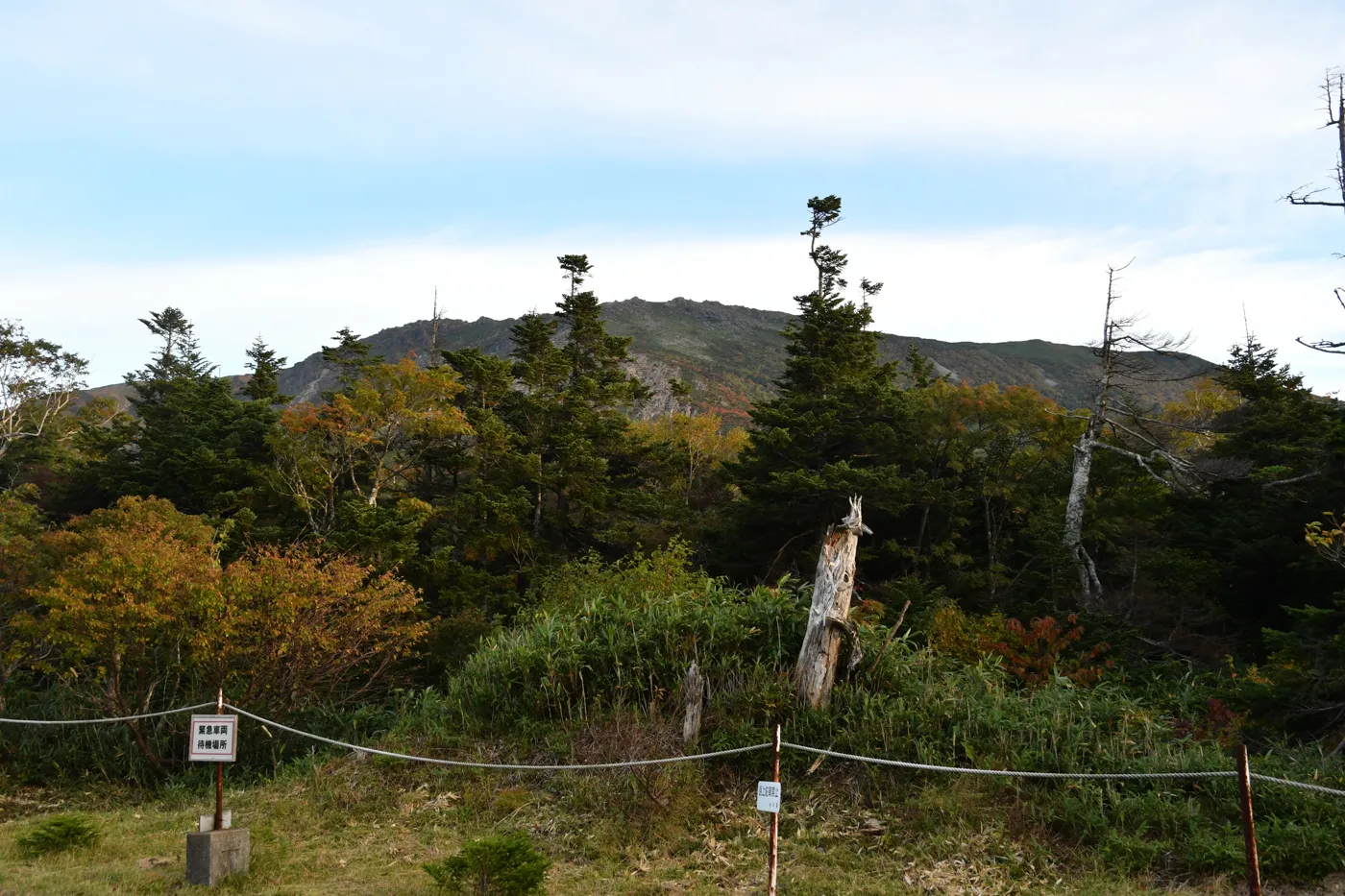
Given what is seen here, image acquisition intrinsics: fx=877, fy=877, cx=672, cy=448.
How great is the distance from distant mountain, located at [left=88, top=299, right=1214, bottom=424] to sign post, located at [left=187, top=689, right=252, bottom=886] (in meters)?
72.1

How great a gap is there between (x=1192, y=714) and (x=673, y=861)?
785 centimetres

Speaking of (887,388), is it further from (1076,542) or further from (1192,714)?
(1192,714)

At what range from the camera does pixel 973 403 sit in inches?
850

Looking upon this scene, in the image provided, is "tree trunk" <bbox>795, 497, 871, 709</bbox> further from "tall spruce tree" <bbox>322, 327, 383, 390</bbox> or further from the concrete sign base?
"tall spruce tree" <bbox>322, 327, 383, 390</bbox>

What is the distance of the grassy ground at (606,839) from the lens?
6.23 meters

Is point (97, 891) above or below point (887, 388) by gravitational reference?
below

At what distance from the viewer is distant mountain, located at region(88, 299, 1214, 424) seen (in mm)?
101062

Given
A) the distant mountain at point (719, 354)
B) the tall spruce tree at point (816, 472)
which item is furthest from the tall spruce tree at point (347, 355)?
the distant mountain at point (719, 354)

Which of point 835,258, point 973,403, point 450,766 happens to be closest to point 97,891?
point 450,766

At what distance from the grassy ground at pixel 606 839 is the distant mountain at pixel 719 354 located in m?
70.6

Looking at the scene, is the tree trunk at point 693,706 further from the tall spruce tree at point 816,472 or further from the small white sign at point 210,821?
the tall spruce tree at point 816,472

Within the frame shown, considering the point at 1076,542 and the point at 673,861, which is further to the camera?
the point at 1076,542

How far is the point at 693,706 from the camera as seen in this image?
8.16 m

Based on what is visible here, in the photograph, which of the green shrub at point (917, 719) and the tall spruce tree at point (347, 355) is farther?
the tall spruce tree at point (347, 355)
